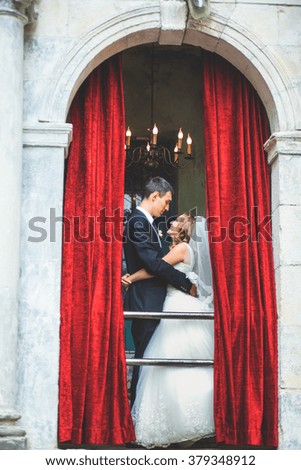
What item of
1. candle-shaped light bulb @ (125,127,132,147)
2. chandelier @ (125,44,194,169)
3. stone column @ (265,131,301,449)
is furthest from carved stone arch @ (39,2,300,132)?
candle-shaped light bulb @ (125,127,132,147)

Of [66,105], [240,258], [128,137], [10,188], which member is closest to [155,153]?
[128,137]

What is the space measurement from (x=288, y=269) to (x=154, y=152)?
152 inches

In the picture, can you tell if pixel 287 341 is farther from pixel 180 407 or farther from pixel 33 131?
pixel 33 131

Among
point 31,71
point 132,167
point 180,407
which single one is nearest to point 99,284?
point 180,407

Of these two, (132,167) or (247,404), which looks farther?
(132,167)

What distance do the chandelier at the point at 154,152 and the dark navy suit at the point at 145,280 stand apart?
2.45 metres

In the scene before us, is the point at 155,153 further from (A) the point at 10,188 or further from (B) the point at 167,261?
(A) the point at 10,188

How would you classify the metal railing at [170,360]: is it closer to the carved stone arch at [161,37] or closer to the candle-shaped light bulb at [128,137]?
the carved stone arch at [161,37]

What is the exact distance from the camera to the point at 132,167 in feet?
44.9

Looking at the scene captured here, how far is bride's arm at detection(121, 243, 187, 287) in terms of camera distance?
10.1 m

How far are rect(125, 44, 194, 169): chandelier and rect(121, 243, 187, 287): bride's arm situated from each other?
2.39 m

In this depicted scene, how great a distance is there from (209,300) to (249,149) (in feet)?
4.57

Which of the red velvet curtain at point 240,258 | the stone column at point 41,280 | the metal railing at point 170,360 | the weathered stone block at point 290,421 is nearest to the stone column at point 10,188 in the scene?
the stone column at point 41,280

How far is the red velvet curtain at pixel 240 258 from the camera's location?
9500mm
